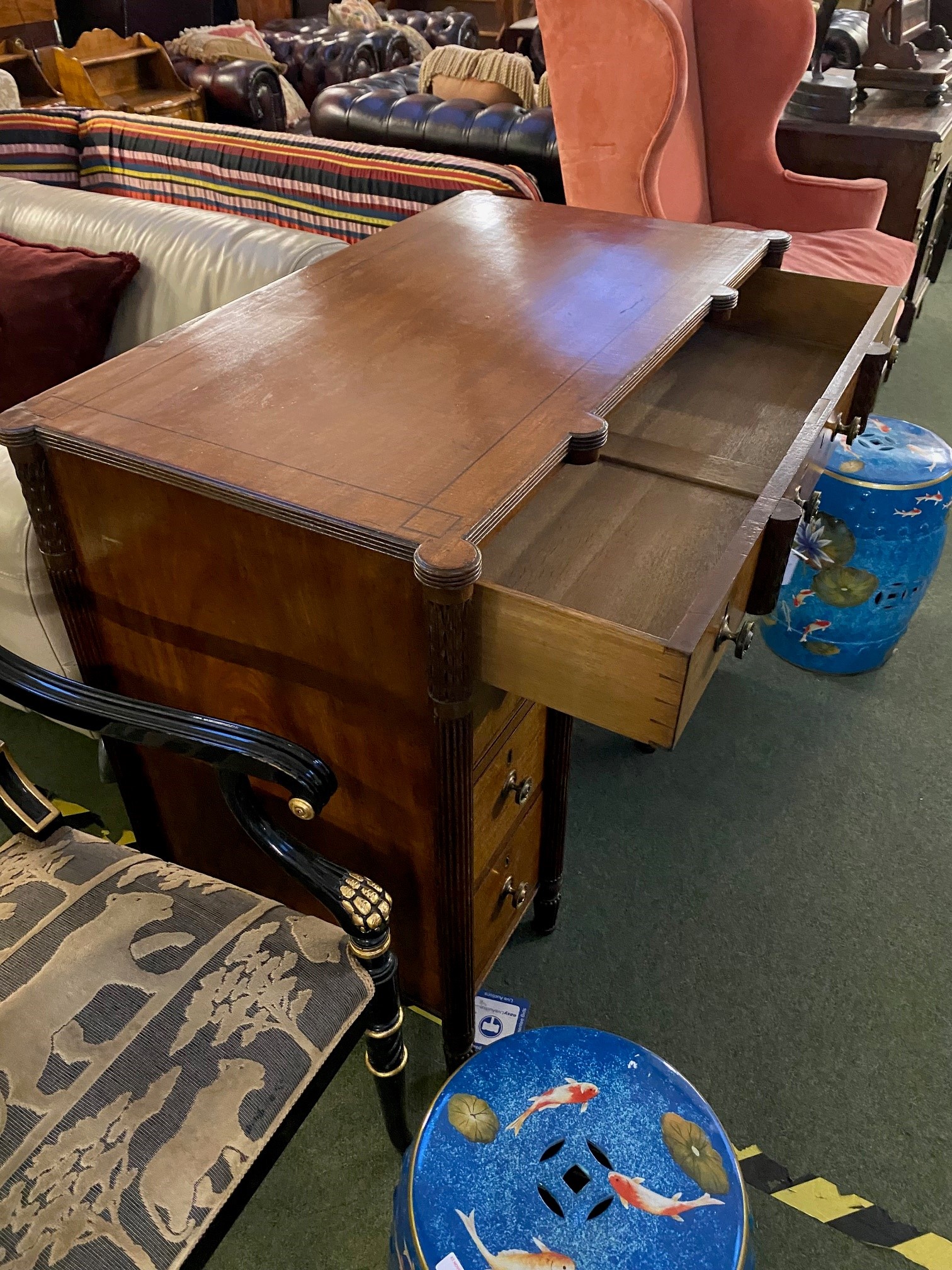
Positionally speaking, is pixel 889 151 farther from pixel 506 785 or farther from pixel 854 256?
pixel 506 785

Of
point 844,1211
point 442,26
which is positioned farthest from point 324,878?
point 442,26

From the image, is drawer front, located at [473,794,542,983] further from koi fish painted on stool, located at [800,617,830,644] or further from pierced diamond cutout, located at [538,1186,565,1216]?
koi fish painted on stool, located at [800,617,830,644]

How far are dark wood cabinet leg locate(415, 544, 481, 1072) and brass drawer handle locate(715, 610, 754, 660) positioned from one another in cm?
21

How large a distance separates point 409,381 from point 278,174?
112cm

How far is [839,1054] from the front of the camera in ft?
3.85

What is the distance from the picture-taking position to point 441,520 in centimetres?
69

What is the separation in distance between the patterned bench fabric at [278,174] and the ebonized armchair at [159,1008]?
1066 mm

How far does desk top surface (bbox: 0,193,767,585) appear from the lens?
718 mm

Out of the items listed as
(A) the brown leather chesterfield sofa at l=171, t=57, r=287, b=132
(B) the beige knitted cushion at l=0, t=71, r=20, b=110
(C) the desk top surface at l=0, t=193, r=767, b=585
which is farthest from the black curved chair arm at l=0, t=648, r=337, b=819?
(A) the brown leather chesterfield sofa at l=171, t=57, r=287, b=132

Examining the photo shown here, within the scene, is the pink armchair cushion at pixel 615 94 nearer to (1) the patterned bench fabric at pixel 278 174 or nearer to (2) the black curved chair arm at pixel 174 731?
(1) the patterned bench fabric at pixel 278 174

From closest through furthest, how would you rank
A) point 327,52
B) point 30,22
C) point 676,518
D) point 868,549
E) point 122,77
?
point 676,518 < point 868,549 < point 30,22 < point 122,77 < point 327,52

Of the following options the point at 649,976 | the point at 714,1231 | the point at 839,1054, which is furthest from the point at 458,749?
the point at 839,1054

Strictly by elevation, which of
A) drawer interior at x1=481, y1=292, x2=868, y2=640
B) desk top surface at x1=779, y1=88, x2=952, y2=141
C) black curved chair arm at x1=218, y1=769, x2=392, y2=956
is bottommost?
black curved chair arm at x1=218, y1=769, x2=392, y2=956

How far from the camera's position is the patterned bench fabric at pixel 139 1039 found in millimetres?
672
